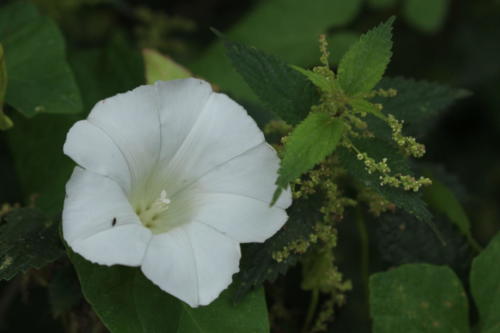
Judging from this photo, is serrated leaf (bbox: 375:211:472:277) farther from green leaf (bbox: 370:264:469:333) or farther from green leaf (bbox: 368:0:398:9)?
green leaf (bbox: 368:0:398:9)

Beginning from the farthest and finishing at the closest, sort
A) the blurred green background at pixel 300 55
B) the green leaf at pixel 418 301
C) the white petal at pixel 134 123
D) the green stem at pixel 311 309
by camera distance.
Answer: the blurred green background at pixel 300 55 → the green stem at pixel 311 309 → the green leaf at pixel 418 301 → the white petal at pixel 134 123

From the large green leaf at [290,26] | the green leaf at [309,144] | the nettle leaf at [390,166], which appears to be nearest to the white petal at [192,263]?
the green leaf at [309,144]

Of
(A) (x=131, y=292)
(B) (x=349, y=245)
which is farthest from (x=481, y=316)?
(A) (x=131, y=292)

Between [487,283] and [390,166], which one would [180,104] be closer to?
[390,166]

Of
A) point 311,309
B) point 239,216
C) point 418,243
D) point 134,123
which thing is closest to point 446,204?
point 418,243

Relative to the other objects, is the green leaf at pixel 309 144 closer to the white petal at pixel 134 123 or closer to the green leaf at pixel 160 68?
the white petal at pixel 134 123

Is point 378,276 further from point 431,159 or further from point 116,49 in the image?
point 431,159

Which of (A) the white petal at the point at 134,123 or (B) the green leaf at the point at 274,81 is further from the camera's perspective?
(B) the green leaf at the point at 274,81
